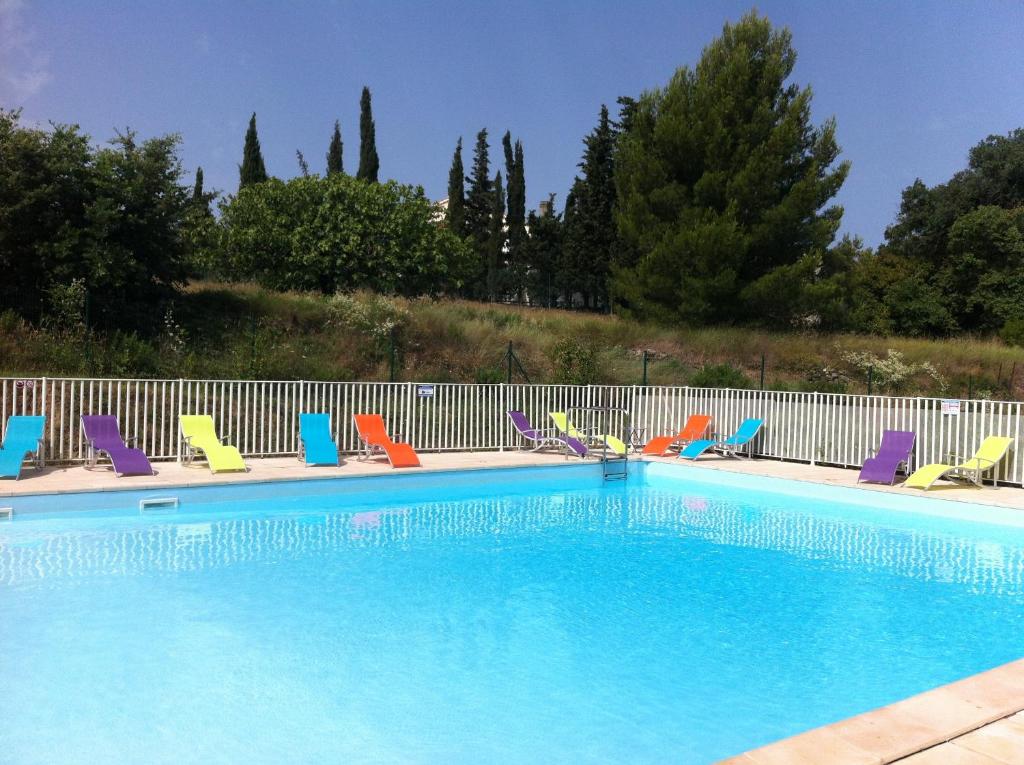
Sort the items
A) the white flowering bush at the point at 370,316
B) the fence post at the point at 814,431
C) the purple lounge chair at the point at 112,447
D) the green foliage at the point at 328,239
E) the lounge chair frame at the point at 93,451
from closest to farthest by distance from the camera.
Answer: the purple lounge chair at the point at 112,447 < the lounge chair frame at the point at 93,451 < the fence post at the point at 814,431 < the white flowering bush at the point at 370,316 < the green foliage at the point at 328,239

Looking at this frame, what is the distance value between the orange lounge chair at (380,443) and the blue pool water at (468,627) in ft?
5.97

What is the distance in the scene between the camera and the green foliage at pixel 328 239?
21.3 m

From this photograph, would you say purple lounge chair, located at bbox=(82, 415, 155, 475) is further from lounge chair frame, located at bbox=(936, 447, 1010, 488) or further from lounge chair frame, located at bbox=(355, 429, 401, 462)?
lounge chair frame, located at bbox=(936, 447, 1010, 488)

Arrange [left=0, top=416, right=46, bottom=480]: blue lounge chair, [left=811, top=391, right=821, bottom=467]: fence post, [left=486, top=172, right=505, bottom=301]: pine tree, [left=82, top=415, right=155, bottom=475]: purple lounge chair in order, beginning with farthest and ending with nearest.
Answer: [left=486, top=172, right=505, bottom=301]: pine tree → [left=811, top=391, right=821, bottom=467]: fence post → [left=82, top=415, right=155, bottom=475]: purple lounge chair → [left=0, top=416, right=46, bottom=480]: blue lounge chair

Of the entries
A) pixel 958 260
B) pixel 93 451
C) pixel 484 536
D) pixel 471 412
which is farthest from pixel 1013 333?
pixel 93 451

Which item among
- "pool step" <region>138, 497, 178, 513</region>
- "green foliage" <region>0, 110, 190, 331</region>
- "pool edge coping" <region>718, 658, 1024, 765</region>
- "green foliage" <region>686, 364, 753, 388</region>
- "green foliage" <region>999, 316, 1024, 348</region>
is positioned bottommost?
"pool step" <region>138, 497, 178, 513</region>

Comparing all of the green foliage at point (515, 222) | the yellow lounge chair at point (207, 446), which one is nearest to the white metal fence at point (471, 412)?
the yellow lounge chair at point (207, 446)

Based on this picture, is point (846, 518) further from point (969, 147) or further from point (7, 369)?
point (969, 147)

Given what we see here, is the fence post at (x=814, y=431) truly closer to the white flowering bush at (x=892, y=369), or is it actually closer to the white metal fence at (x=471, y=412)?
the white metal fence at (x=471, y=412)

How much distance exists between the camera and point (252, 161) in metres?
33.3

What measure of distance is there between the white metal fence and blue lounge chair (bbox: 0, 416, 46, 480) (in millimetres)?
413

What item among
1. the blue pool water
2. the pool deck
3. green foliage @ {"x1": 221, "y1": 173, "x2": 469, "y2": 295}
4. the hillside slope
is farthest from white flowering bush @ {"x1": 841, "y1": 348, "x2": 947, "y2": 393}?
green foliage @ {"x1": 221, "y1": 173, "x2": 469, "y2": 295}

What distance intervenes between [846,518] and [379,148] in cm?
3133

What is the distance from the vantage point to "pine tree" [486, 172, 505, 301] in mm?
37906
